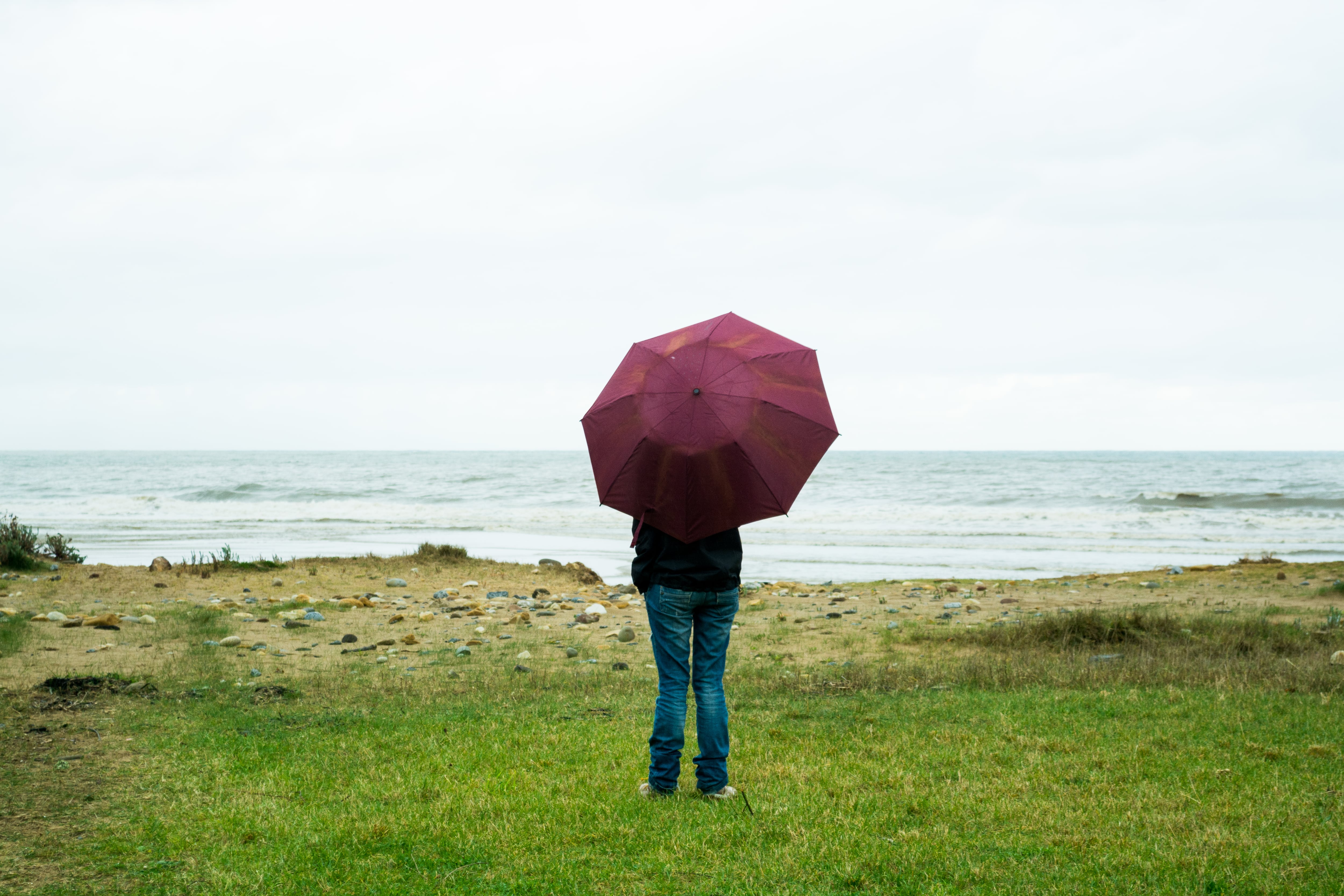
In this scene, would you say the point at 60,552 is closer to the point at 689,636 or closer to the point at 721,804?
the point at 689,636

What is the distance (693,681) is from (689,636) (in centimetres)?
32

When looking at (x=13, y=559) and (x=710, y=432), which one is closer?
(x=710, y=432)

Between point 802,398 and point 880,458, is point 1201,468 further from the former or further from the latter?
point 802,398

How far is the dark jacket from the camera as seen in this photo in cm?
524

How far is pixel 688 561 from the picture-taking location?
17.2ft

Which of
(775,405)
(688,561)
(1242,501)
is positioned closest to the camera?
(775,405)

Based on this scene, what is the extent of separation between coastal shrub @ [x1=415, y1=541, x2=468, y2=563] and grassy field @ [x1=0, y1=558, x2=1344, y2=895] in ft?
27.0

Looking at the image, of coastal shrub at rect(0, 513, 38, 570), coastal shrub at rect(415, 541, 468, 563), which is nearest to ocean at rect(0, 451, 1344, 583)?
coastal shrub at rect(415, 541, 468, 563)

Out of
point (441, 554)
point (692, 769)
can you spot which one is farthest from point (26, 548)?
point (692, 769)

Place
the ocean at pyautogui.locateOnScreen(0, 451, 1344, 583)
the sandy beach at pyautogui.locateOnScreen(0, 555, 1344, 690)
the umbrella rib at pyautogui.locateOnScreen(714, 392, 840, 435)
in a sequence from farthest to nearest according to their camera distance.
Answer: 1. the ocean at pyautogui.locateOnScreen(0, 451, 1344, 583)
2. the sandy beach at pyautogui.locateOnScreen(0, 555, 1344, 690)
3. the umbrella rib at pyautogui.locateOnScreen(714, 392, 840, 435)

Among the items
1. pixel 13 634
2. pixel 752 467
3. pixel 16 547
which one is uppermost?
pixel 752 467

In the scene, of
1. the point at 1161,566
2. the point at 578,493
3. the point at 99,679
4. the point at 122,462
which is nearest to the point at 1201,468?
the point at 578,493

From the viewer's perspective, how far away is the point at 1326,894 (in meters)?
3.94

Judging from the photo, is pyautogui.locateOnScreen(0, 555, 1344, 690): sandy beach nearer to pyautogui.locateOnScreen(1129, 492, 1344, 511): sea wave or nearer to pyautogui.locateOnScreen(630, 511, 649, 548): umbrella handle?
pyautogui.locateOnScreen(630, 511, 649, 548): umbrella handle
